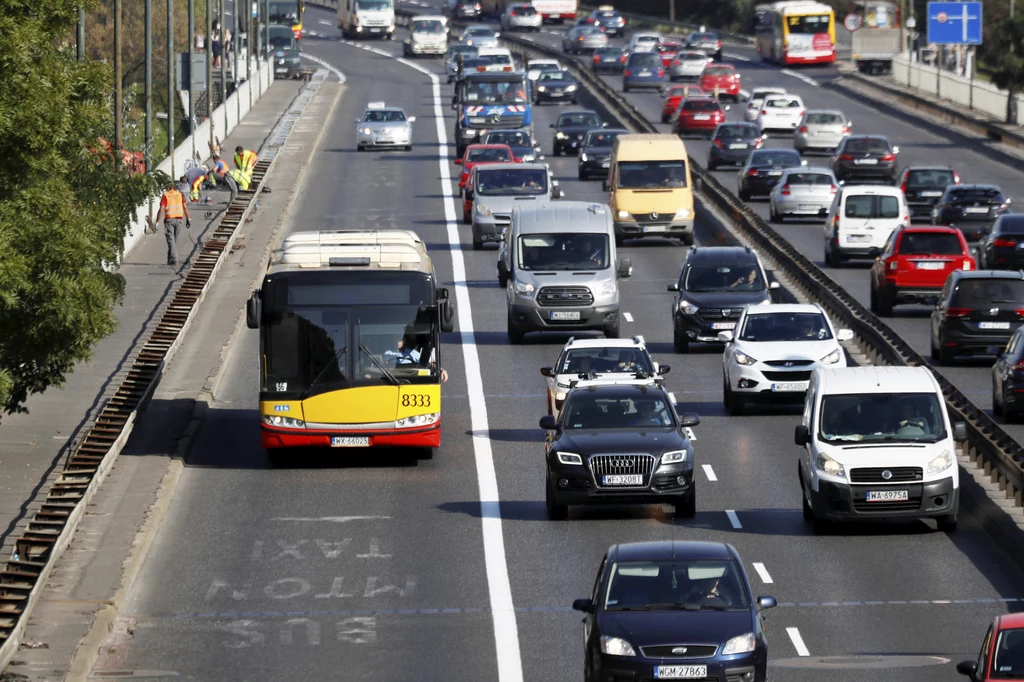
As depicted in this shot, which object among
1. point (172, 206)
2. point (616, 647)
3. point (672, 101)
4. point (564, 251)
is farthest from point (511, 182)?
point (616, 647)

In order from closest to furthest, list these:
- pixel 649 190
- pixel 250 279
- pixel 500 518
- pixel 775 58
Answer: pixel 500 518 → pixel 250 279 → pixel 649 190 → pixel 775 58

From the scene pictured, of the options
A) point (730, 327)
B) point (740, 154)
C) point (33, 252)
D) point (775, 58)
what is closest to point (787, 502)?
point (33, 252)

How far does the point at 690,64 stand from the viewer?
318 feet

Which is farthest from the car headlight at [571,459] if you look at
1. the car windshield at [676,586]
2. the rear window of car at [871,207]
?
the rear window of car at [871,207]

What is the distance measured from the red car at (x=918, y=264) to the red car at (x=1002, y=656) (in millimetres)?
25056

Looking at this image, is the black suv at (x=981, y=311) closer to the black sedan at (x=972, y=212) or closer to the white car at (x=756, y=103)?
the black sedan at (x=972, y=212)

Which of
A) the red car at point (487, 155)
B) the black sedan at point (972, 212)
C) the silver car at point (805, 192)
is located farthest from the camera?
the red car at point (487, 155)

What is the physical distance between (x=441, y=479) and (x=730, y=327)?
10.3 m

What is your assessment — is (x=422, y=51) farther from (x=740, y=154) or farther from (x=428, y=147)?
(x=740, y=154)

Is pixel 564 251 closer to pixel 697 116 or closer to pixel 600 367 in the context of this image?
pixel 600 367

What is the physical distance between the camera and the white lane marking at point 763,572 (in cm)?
1981

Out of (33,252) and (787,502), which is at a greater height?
(33,252)

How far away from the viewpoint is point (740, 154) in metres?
63.5

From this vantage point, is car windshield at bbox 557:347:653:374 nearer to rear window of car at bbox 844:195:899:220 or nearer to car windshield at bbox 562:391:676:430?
car windshield at bbox 562:391:676:430
